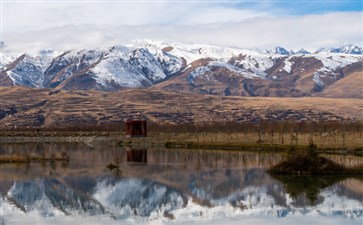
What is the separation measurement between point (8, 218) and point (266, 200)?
1694 centimetres

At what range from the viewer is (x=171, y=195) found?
1795 inches

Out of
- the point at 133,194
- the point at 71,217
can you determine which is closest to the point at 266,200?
the point at 133,194

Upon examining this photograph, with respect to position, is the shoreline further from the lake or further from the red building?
the lake

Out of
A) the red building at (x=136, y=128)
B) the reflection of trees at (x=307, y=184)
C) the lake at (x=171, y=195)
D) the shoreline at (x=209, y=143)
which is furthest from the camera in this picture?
the red building at (x=136, y=128)

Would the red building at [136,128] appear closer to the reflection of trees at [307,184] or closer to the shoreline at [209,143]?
the shoreline at [209,143]

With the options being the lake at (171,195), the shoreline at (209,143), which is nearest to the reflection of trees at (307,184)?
the lake at (171,195)

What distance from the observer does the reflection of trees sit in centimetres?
4409

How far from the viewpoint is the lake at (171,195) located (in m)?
35.2

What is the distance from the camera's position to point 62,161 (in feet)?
240

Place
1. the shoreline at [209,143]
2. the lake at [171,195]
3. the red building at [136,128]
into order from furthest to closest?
the red building at [136,128] < the shoreline at [209,143] < the lake at [171,195]

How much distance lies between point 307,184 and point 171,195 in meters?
11.4

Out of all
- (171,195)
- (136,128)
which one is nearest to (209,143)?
(136,128)

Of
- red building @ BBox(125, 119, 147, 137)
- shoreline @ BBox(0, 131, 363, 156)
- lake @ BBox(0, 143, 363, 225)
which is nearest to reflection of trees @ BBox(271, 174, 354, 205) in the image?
lake @ BBox(0, 143, 363, 225)

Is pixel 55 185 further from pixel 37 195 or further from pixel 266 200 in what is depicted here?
pixel 266 200
